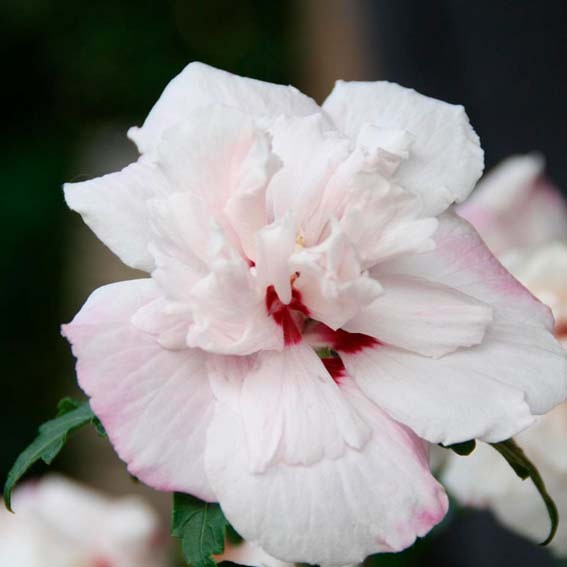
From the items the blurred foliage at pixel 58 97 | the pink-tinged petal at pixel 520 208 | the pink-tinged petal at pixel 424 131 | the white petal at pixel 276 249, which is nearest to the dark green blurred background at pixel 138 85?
the blurred foliage at pixel 58 97

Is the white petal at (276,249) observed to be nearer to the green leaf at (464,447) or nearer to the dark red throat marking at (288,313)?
the dark red throat marking at (288,313)

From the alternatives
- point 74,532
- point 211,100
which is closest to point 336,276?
point 211,100

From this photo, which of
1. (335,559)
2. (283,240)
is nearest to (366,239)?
(283,240)

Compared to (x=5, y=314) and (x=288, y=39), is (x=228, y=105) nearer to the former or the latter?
(x=5, y=314)

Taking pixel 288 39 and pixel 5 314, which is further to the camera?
pixel 288 39

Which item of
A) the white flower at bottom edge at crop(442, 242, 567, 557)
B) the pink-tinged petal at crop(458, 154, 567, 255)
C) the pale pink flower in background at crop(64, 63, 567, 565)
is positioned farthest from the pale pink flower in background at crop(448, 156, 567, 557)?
the pale pink flower in background at crop(64, 63, 567, 565)

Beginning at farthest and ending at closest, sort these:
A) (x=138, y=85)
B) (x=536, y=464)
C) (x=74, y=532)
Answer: (x=138, y=85), (x=74, y=532), (x=536, y=464)

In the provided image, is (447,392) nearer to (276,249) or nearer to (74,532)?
(276,249)
